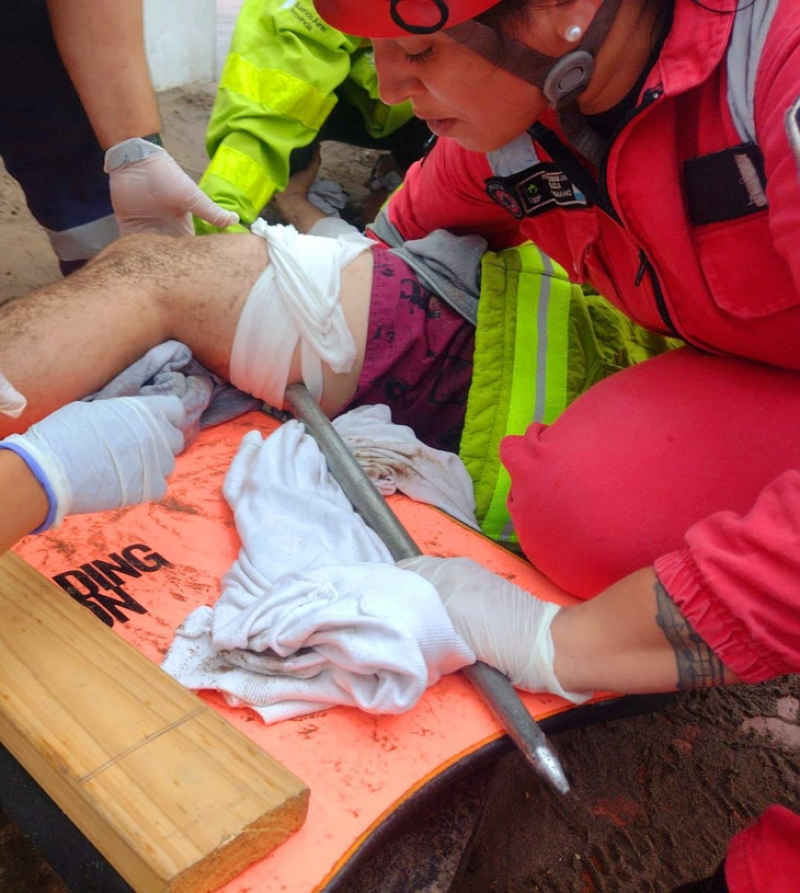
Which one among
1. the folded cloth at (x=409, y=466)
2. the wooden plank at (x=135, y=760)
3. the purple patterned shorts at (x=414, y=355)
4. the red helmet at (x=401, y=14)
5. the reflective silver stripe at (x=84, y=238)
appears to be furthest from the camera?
the reflective silver stripe at (x=84, y=238)

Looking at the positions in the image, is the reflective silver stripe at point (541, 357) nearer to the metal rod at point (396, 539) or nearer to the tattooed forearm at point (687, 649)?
the metal rod at point (396, 539)

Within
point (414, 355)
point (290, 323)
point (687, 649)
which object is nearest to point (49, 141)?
point (290, 323)

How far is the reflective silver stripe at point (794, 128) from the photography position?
70 cm

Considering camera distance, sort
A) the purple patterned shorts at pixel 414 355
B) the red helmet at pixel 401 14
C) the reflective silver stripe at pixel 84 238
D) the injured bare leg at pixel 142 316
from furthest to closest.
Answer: the reflective silver stripe at pixel 84 238 → the purple patterned shorts at pixel 414 355 → the injured bare leg at pixel 142 316 → the red helmet at pixel 401 14

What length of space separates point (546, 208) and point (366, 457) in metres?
0.46

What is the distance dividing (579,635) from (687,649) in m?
0.12

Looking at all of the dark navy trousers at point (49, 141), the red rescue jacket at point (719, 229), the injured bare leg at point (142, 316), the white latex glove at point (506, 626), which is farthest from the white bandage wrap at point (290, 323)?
the dark navy trousers at point (49, 141)

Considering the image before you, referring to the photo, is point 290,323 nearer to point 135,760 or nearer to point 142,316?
point 142,316

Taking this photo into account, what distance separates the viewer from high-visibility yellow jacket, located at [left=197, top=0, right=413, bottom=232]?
1.87 metres

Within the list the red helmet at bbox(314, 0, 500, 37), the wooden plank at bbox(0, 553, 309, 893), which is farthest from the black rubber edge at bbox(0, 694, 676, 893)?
the red helmet at bbox(314, 0, 500, 37)

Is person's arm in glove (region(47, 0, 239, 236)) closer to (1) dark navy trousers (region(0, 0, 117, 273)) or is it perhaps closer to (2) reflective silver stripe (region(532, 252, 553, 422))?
(1) dark navy trousers (region(0, 0, 117, 273))

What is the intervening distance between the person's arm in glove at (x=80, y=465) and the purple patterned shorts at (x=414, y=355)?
0.45 meters

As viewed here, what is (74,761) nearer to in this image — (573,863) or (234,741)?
(234,741)

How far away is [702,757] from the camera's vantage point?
3.95 feet
